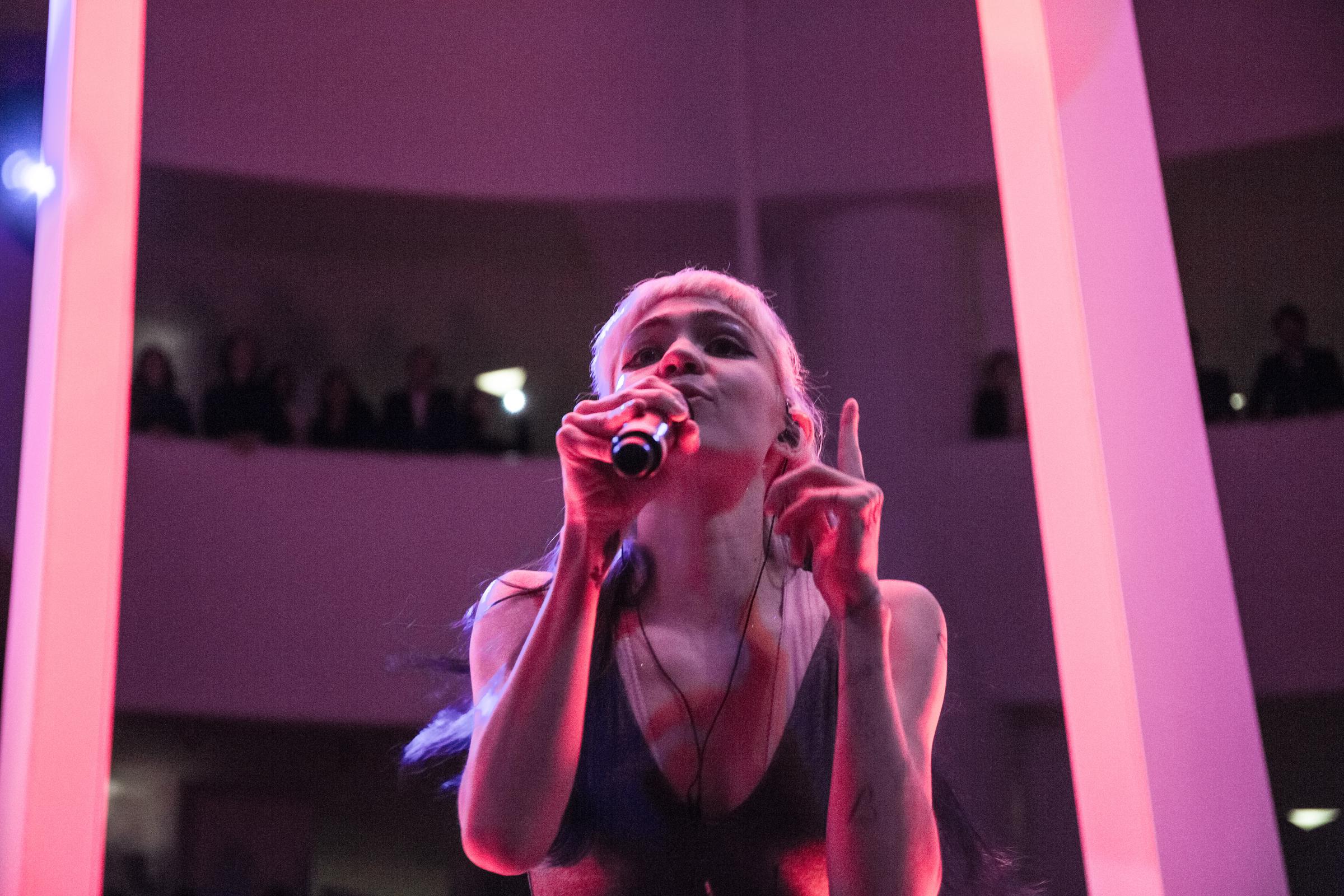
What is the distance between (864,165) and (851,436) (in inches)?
87.3

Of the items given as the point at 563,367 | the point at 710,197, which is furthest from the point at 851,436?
the point at 563,367

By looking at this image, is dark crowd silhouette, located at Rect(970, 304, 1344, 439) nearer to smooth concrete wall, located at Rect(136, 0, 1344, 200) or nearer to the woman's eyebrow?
smooth concrete wall, located at Rect(136, 0, 1344, 200)

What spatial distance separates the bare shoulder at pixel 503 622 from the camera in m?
1.19

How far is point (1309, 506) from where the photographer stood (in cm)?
290

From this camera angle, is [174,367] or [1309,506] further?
[174,367]

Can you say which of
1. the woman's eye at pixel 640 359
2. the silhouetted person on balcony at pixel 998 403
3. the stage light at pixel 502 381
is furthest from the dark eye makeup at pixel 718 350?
the stage light at pixel 502 381

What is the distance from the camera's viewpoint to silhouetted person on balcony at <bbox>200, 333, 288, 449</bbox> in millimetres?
3316

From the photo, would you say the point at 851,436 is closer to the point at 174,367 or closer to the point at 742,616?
the point at 742,616

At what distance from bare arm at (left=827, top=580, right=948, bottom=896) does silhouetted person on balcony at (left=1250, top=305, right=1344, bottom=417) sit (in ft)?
7.55

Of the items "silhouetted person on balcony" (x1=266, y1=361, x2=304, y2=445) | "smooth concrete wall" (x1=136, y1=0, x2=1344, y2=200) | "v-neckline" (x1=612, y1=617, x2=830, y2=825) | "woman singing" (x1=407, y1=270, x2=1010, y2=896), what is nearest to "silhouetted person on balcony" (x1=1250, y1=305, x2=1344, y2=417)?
"smooth concrete wall" (x1=136, y1=0, x2=1344, y2=200)

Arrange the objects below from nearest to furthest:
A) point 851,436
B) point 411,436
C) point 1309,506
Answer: point 851,436 < point 1309,506 < point 411,436

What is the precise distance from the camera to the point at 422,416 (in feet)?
11.8

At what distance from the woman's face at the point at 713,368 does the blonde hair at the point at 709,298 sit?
0.01 metres

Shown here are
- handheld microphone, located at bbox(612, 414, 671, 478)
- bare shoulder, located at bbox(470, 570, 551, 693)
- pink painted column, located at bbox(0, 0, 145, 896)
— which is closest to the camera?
handheld microphone, located at bbox(612, 414, 671, 478)
